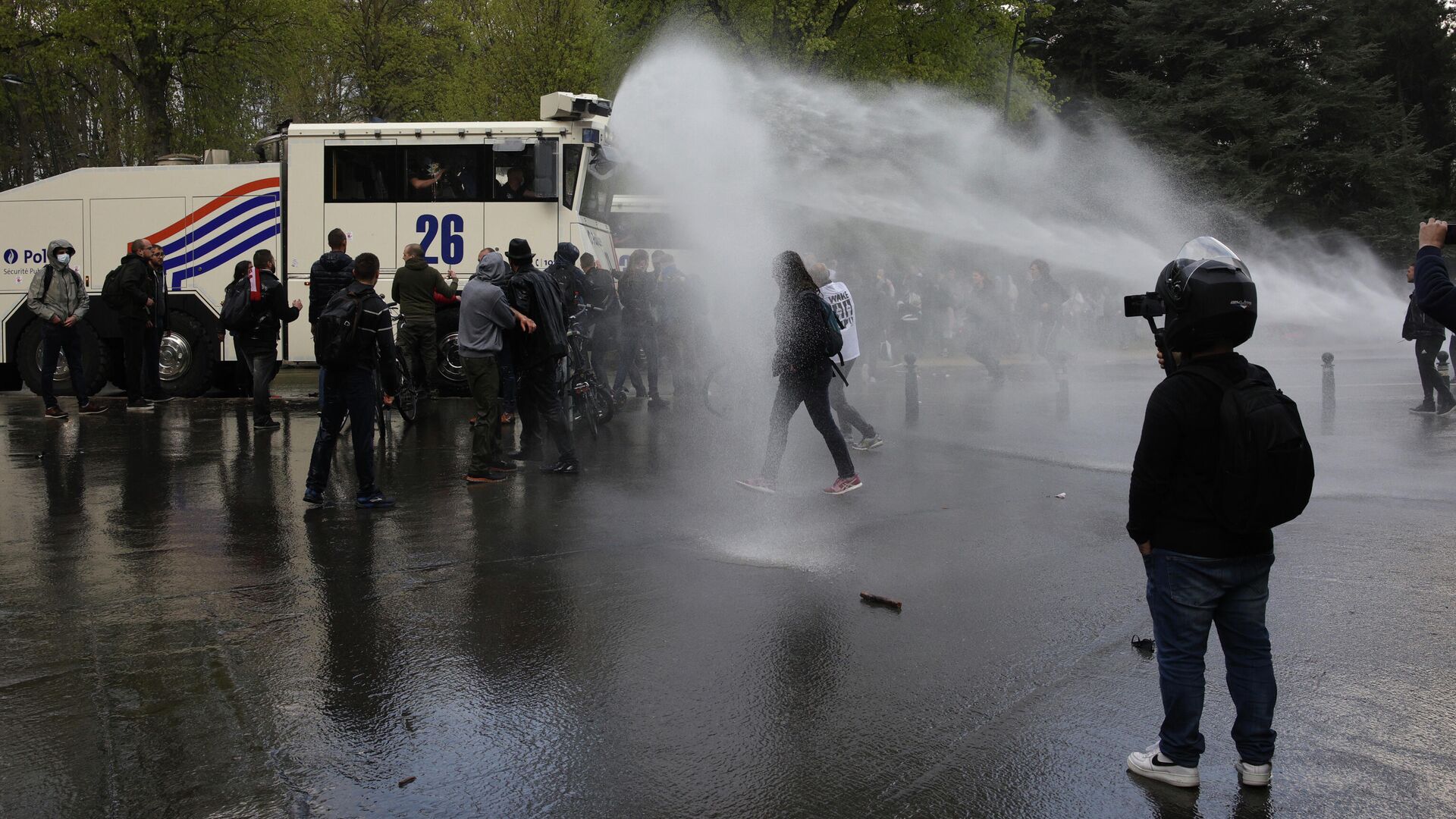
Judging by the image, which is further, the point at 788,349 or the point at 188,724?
→ the point at 788,349

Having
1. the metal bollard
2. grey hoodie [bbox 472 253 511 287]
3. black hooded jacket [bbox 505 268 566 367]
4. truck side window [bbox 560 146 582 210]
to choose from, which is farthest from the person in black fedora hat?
truck side window [bbox 560 146 582 210]

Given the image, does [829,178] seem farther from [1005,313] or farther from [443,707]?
[443,707]

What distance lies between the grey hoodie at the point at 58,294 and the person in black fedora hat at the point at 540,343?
600 centimetres

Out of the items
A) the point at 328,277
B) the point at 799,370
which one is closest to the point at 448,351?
the point at 328,277

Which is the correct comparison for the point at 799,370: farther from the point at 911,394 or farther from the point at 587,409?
the point at 911,394

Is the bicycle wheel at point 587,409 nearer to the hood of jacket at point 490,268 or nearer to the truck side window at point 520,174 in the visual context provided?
the hood of jacket at point 490,268

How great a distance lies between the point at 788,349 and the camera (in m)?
8.89

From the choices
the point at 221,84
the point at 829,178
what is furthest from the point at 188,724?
the point at 221,84

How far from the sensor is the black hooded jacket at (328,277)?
11398 millimetres

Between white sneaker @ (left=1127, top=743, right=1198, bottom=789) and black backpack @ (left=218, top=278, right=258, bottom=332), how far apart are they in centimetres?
1062

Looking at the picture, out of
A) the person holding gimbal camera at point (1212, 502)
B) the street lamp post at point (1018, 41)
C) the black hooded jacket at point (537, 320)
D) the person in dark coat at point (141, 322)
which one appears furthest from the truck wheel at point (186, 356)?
the street lamp post at point (1018, 41)

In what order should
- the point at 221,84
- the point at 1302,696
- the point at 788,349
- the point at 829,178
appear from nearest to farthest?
1. the point at 1302,696
2. the point at 788,349
3. the point at 829,178
4. the point at 221,84

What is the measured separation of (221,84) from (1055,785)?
3240cm

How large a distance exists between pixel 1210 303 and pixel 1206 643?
1.09 m
